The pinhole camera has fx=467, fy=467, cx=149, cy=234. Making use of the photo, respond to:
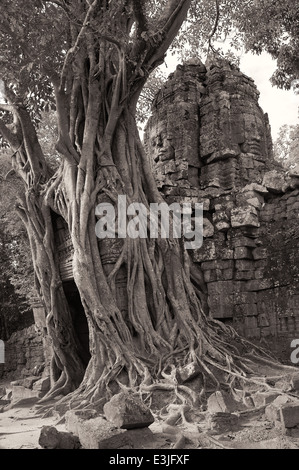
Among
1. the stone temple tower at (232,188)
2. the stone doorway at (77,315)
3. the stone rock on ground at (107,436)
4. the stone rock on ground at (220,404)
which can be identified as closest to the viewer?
the stone rock on ground at (107,436)

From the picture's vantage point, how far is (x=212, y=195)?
24.9 ft

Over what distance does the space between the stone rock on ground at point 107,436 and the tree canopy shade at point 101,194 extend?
147 cm

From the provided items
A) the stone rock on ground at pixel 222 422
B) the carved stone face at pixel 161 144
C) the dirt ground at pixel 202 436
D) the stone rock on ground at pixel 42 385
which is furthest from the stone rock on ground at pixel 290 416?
the carved stone face at pixel 161 144

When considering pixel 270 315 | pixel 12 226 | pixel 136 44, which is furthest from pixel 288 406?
pixel 12 226

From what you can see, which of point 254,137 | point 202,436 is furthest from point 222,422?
point 254,137

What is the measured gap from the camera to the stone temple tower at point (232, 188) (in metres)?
6.79

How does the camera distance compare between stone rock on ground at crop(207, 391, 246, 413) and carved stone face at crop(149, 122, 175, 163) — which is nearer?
stone rock on ground at crop(207, 391, 246, 413)

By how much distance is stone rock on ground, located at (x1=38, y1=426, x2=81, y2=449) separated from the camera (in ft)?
11.2

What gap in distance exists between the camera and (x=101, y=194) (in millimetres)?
6336

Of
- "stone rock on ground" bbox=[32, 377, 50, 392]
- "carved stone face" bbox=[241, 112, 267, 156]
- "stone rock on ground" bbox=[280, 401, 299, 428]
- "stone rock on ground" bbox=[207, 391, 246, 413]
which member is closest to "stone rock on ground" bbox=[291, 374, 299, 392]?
"stone rock on ground" bbox=[207, 391, 246, 413]

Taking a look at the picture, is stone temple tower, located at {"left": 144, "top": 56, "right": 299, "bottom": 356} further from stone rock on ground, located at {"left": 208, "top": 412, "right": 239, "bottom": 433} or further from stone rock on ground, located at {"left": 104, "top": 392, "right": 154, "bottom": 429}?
stone rock on ground, located at {"left": 104, "top": 392, "right": 154, "bottom": 429}

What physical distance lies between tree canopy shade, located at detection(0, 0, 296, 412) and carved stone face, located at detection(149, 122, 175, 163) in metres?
1.68

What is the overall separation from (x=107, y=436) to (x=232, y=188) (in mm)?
5529

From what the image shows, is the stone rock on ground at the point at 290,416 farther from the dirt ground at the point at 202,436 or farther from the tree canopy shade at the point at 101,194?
the tree canopy shade at the point at 101,194
